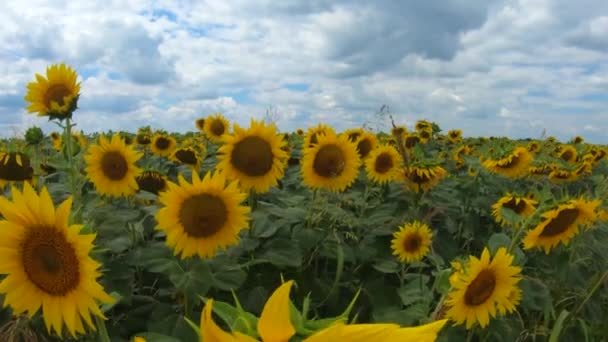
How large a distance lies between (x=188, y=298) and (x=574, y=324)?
234 cm

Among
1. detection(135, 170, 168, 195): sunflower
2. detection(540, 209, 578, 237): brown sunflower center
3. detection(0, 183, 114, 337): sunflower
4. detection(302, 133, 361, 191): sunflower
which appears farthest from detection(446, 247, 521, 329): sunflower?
detection(135, 170, 168, 195): sunflower

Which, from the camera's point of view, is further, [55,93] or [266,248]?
[55,93]

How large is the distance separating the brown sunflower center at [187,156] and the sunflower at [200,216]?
8.81ft

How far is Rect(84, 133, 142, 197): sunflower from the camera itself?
367cm

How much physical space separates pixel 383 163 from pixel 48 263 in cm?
349

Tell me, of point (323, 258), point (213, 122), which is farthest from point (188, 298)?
point (213, 122)

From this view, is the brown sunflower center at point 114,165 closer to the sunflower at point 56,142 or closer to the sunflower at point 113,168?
the sunflower at point 113,168

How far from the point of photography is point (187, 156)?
5.36 meters

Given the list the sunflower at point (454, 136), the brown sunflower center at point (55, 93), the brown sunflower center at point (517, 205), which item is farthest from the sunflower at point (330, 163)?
the sunflower at point (454, 136)

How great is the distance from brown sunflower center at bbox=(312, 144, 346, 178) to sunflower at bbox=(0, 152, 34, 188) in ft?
6.48

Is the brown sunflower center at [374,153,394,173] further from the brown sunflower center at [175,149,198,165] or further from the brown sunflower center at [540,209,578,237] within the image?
the brown sunflower center at [175,149,198,165]

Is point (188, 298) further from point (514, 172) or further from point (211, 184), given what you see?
point (514, 172)

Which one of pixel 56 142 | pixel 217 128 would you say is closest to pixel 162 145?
pixel 217 128

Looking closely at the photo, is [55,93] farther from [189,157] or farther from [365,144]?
[365,144]
